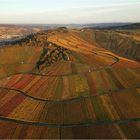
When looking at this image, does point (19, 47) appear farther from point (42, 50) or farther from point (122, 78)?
point (122, 78)

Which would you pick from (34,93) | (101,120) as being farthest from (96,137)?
(34,93)

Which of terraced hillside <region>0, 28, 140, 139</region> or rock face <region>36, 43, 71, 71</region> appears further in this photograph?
rock face <region>36, 43, 71, 71</region>

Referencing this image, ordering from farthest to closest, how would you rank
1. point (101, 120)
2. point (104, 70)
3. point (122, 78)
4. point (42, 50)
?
point (42, 50)
point (104, 70)
point (122, 78)
point (101, 120)

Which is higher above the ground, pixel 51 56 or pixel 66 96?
pixel 51 56

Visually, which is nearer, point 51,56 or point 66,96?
point 66,96

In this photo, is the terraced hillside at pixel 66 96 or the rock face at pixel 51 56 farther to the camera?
the rock face at pixel 51 56

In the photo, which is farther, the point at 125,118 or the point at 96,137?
the point at 125,118

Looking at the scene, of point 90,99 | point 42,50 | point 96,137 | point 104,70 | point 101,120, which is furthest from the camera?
point 42,50
